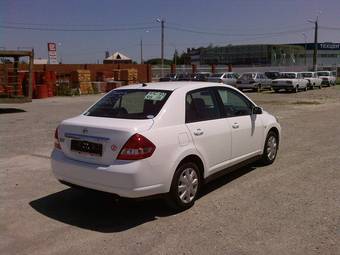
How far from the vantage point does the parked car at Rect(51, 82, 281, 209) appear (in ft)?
16.2

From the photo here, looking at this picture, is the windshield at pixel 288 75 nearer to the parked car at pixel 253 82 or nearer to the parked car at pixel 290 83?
the parked car at pixel 290 83

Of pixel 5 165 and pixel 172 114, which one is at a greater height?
pixel 172 114

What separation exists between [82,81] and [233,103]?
28.3m

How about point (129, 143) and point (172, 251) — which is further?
point (129, 143)

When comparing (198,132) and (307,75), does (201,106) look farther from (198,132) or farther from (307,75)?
(307,75)

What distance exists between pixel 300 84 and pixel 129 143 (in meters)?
33.9

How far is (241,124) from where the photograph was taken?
6719mm

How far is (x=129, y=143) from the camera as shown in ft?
16.1

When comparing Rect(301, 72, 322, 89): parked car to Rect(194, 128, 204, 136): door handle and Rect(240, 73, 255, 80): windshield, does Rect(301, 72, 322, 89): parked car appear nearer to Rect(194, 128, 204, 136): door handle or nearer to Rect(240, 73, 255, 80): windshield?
Rect(240, 73, 255, 80): windshield

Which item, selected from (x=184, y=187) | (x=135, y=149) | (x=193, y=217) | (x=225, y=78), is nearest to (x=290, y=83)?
(x=225, y=78)

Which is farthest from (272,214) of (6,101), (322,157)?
(6,101)

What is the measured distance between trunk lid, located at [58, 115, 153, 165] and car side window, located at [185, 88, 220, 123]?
2.45 ft

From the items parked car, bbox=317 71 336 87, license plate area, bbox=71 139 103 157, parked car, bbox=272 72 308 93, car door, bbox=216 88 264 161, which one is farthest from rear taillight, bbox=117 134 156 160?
parked car, bbox=317 71 336 87

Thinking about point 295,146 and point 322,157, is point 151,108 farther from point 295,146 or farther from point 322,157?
point 295,146
